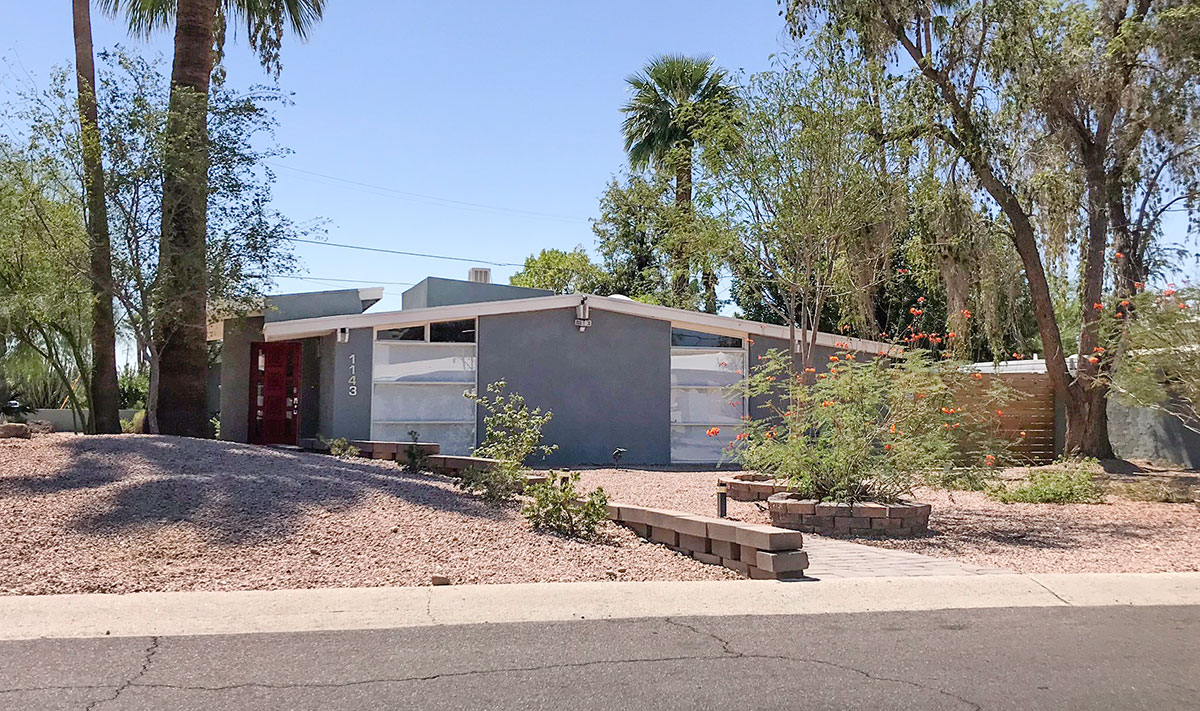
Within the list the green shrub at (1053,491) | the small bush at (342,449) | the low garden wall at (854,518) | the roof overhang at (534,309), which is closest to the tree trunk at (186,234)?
the small bush at (342,449)

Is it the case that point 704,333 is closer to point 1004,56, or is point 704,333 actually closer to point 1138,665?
point 1004,56

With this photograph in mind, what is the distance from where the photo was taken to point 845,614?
259 inches

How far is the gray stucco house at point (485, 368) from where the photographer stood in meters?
17.8

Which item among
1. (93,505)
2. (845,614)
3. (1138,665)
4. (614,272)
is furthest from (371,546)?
(614,272)

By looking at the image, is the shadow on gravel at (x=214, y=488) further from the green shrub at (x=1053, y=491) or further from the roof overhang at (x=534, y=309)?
the green shrub at (x=1053, y=491)

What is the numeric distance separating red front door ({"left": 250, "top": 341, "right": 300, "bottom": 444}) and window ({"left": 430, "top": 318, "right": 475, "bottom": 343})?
357 cm

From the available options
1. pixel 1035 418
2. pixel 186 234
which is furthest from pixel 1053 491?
pixel 186 234

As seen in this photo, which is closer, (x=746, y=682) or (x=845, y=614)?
(x=746, y=682)

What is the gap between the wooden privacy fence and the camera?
2078cm

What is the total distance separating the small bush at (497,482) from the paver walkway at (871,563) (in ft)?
9.23

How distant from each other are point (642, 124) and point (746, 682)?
1014 inches

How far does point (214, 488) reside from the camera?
30.0 feet

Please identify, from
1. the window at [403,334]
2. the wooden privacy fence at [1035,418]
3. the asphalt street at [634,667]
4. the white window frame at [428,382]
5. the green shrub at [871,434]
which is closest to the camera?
the asphalt street at [634,667]

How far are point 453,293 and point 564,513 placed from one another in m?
12.7
